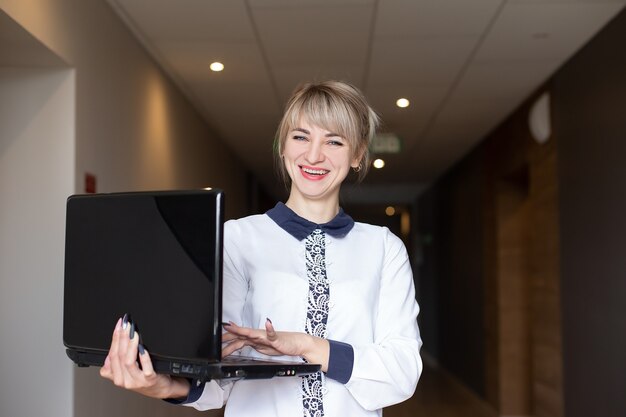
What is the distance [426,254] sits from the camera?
12.9 metres

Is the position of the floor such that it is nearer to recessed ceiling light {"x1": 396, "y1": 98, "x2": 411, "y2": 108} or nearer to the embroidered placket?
recessed ceiling light {"x1": 396, "y1": 98, "x2": 411, "y2": 108}

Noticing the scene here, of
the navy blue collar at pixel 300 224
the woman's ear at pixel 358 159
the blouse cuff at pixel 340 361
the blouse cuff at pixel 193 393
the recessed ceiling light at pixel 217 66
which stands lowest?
the blouse cuff at pixel 193 393

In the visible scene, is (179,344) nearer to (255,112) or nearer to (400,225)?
(255,112)

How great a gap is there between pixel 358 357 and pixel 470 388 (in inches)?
318

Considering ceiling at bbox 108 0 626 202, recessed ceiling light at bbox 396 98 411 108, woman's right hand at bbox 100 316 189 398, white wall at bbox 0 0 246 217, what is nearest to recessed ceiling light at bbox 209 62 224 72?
ceiling at bbox 108 0 626 202

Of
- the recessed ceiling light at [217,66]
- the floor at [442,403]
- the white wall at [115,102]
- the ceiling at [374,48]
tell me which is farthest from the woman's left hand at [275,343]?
the floor at [442,403]

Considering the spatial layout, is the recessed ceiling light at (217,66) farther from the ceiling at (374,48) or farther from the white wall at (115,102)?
the white wall at (115,102)

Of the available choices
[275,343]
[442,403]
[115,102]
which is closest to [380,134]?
[442,403]

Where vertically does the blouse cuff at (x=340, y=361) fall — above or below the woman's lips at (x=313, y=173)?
below

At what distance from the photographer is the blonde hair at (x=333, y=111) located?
1430 millimetres

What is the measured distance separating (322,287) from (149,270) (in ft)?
1.24

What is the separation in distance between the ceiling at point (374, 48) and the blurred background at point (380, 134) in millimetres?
17

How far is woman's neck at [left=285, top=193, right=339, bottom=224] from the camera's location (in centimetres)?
149

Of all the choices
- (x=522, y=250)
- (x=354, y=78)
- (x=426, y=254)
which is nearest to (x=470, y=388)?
(x=522, y=250)
